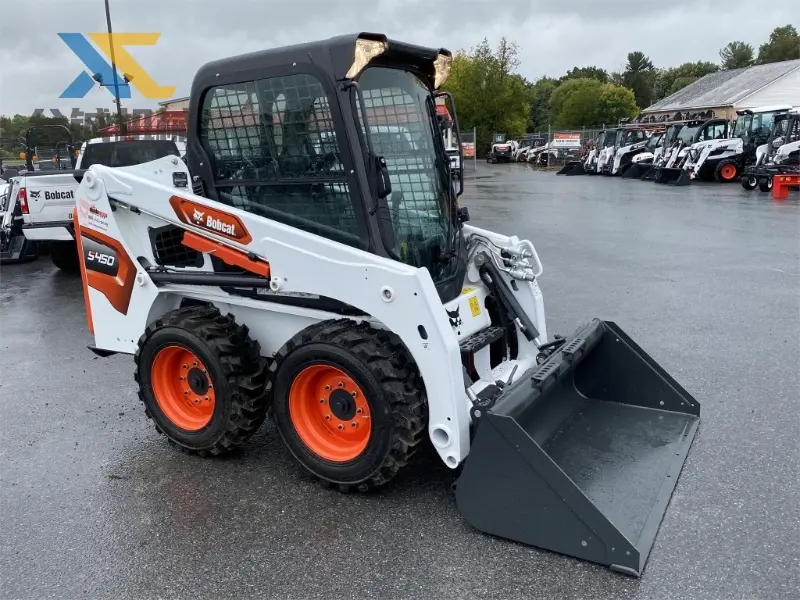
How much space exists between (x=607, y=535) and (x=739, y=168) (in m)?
25.1

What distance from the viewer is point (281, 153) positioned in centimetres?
402

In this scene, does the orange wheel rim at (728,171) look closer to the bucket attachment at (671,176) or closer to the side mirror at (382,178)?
the bucket attachment at (671,176)

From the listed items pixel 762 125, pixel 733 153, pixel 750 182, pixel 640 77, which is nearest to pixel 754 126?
pixel 762 125

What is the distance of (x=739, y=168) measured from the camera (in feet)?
81.7

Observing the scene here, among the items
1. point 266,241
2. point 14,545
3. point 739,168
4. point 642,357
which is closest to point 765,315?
point 642,357

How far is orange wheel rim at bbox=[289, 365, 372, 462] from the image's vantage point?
148 inches

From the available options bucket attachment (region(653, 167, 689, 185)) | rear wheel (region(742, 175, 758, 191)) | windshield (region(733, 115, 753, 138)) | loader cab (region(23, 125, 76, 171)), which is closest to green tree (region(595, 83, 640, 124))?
windshield (region(733, 115, 753, 138))

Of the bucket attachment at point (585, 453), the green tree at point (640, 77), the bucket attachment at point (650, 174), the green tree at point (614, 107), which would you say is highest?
the green tree at point (640, 77)

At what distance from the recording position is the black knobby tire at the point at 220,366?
4.02 meters

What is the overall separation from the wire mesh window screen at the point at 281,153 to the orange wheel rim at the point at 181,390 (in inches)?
40.0

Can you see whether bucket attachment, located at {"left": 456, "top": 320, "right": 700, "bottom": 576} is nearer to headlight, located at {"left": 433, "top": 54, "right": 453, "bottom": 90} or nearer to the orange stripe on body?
the orange stripe on body

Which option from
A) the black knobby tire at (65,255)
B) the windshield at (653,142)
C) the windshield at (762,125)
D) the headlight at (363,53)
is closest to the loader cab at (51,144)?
the black knobby tire at (65,255)

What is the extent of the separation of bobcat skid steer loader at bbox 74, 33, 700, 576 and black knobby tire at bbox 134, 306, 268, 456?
0.04ft

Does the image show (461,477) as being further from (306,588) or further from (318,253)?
(318,253)
